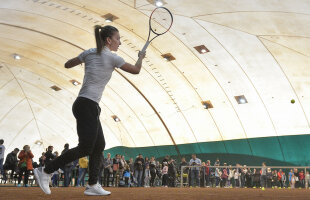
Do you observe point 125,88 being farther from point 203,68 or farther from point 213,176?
point 213,176

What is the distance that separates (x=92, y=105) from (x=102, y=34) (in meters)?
0.98

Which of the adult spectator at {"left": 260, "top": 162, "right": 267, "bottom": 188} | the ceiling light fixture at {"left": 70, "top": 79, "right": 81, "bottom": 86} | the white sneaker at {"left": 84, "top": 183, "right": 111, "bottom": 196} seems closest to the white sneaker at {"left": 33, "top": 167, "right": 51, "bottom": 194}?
the white sneaker at {"left": 84, "top": 183, "right": 111, "bottom": 196}

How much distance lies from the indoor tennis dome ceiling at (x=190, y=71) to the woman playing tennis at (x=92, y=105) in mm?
12907

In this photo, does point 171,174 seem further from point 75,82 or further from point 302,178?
point 75,82

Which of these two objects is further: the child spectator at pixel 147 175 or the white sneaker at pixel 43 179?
the child spectator at pixel 147 175

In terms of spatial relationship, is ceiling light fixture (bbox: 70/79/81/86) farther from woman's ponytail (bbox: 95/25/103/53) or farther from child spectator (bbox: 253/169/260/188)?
woman's ponytail (bbox: 95/25/103/53)

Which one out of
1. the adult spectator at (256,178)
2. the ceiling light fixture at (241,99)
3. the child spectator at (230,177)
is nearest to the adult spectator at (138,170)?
the child spectator at (230,177)

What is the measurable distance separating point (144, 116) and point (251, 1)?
49.0 ft

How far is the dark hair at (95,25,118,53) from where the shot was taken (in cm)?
477

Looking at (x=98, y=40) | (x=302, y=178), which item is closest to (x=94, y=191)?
(x=98, y=40)

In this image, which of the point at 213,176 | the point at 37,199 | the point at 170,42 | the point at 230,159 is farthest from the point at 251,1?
the point at 37,199

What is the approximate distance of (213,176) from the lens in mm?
21297

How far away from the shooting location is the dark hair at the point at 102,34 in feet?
15.6

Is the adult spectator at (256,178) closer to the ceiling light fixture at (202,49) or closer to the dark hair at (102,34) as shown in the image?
the ceiling light fixture at (202,49)
